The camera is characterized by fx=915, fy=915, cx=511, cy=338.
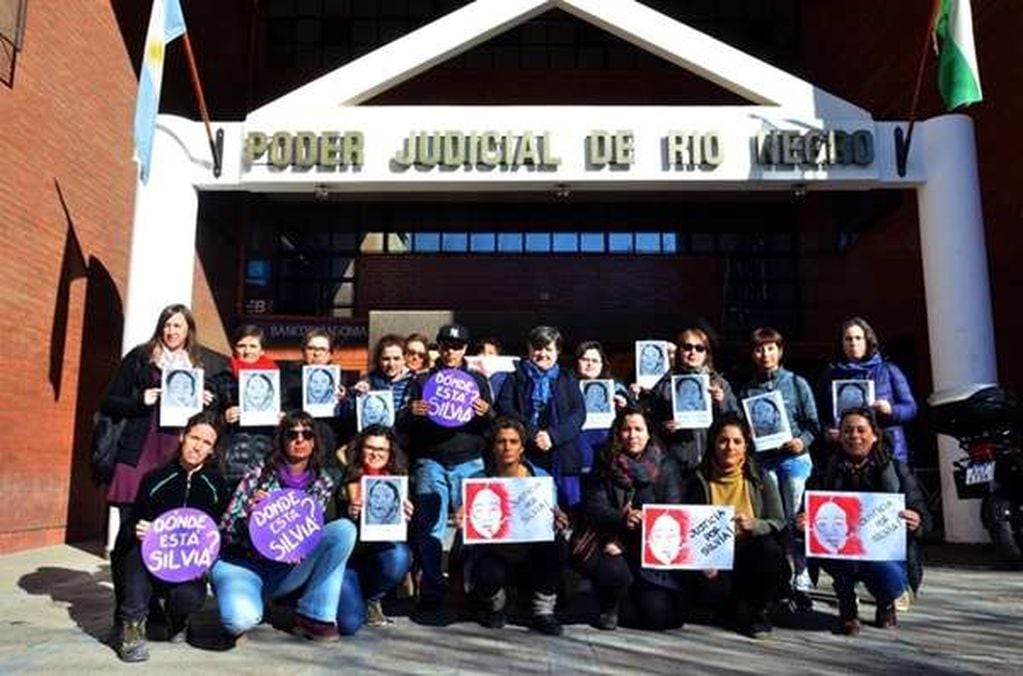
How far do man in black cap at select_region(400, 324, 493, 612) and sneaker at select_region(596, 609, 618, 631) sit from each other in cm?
109

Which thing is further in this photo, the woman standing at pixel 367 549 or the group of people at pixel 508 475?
the woman standing at pixel 367 549

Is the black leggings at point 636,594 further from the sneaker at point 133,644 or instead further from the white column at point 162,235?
the white column at point 162,235

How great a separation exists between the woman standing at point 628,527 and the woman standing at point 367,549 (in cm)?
113

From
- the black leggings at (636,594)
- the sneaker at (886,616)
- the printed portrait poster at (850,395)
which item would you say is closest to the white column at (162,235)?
the black leggings at (636,594)

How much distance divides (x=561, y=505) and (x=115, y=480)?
2.88 meters

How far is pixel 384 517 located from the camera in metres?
5.25

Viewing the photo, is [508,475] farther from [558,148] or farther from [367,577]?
[558,148]

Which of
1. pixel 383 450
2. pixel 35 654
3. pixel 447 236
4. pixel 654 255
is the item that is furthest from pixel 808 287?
pixel 35 654

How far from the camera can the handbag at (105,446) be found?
5.85 m

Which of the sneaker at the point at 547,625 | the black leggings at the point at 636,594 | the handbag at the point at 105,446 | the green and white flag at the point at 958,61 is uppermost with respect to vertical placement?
the green and white flag at the point at 958,61

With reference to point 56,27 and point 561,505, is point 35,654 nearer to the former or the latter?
point 561,505

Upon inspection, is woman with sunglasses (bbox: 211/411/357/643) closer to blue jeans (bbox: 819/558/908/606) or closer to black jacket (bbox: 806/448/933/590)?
blue jeans (bbox: 819/558/908/606)

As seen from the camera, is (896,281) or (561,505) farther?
(896,281)

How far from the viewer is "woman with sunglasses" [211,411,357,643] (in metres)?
5.01
